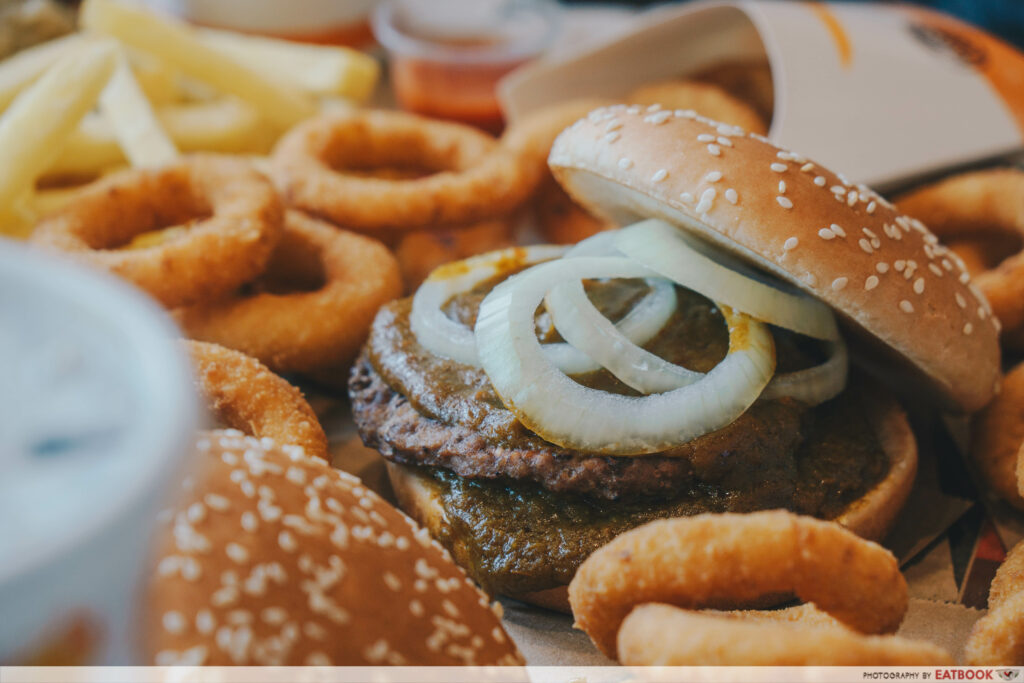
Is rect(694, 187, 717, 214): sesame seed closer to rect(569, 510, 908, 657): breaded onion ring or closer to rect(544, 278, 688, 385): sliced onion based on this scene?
rect(544, 278, 688, 385): sliced onion

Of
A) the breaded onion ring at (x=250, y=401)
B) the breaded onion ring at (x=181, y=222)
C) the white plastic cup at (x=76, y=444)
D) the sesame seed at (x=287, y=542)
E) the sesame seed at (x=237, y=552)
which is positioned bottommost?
the breaded onion ring at (x=250, y=401)

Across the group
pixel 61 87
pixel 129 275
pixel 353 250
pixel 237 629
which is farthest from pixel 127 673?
pixel 61 87

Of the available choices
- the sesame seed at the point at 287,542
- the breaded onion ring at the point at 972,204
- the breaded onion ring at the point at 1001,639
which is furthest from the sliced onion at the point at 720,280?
the breaded onion ring at the point at 972,204

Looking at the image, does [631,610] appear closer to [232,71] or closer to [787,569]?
[787,569]

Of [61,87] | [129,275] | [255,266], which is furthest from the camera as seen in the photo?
[61,87]

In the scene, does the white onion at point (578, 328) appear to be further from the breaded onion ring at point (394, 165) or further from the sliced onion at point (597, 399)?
the breaded onion ring at point (394, 165)

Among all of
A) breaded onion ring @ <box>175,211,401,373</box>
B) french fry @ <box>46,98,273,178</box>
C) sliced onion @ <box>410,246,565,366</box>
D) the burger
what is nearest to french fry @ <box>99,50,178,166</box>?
french fry @ <box>46,98,273,178</box>
